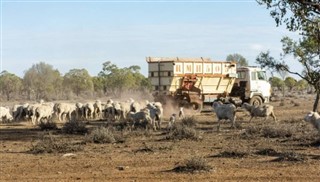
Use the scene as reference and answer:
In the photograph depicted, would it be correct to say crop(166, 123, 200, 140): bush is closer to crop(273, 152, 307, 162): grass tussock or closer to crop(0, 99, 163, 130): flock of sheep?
crop(0, 99, 163, 130): flock of sheep

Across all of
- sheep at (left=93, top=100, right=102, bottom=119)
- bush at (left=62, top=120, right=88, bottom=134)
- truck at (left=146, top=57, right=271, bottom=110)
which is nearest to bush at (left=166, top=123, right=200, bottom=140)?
bush at (left=62, top=120, right=88, bottom=134)

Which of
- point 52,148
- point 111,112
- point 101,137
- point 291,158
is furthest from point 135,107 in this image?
point 291,158

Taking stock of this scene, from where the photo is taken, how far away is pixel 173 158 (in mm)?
14664

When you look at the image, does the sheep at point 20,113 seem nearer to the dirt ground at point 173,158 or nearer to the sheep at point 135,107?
the sheep at point 135,107

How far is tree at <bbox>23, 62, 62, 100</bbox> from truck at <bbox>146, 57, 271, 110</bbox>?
1954 inches

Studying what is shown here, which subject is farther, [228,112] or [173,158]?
[228,112]

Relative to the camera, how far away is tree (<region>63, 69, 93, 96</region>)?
83.0 meters

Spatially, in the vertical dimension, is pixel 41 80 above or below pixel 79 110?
above

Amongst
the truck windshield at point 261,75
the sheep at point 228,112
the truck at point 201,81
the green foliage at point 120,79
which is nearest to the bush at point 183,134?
the sheep at point 228,112

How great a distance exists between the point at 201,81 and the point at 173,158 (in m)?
19.5

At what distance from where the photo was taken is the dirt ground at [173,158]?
12062 mm

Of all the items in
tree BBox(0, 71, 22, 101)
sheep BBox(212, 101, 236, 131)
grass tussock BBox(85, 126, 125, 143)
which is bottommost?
grass tussock BBox(85, 126, 125, 143)

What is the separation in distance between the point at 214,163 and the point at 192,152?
89.8 inches

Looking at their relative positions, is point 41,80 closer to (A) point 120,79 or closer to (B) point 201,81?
(A) point 120,79
